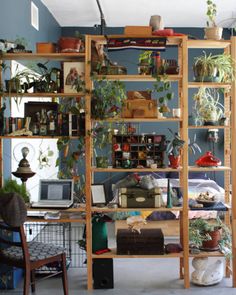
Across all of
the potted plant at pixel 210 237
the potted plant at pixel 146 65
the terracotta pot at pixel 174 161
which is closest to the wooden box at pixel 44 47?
the potted plant at pixel 146 65

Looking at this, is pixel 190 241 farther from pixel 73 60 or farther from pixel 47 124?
pixel 73 60

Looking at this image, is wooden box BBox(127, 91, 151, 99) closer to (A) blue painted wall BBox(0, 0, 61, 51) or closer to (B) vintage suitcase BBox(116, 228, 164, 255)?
(B) vintage suitcase BBox(116, 228, 164, 255)

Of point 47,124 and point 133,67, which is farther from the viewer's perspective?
point 133,67

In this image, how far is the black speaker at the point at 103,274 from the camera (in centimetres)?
425

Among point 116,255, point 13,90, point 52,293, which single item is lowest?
point 52,293

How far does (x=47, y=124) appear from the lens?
14.1ft

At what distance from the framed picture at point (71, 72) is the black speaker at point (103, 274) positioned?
1589mm

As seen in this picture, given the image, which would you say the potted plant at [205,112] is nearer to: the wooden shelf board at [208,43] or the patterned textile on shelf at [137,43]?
the wooden shelf board at [208,43]

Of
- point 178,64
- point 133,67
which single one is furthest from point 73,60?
point 133,67

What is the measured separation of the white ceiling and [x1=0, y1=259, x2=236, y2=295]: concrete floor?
3.63 m

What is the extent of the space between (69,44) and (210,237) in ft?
7.22

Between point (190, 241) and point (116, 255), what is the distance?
72cm

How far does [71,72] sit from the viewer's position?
4.29 metres

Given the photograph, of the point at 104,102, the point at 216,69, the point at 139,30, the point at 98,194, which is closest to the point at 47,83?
the point at 104,102
